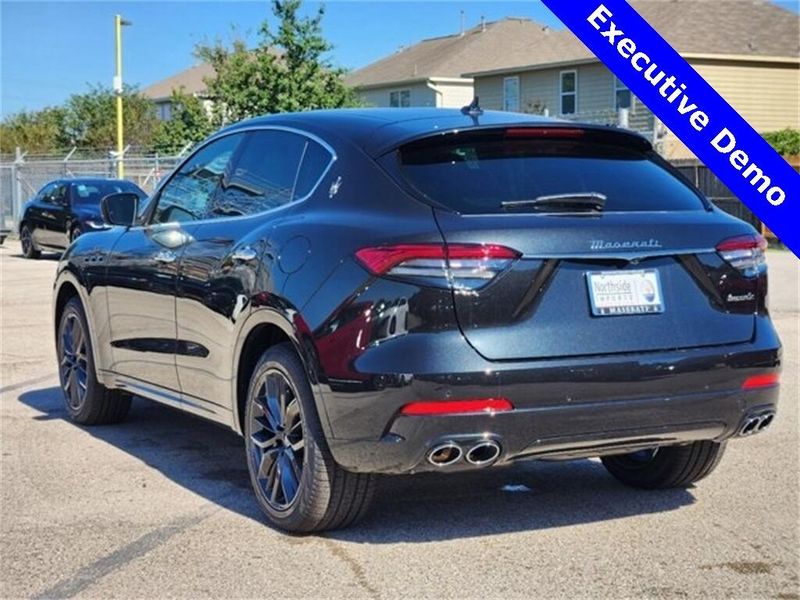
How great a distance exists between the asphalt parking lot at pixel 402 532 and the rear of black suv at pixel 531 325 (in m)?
0.44

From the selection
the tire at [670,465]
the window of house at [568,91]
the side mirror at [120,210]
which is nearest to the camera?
the tire at [670,465]

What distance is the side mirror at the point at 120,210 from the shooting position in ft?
22.3

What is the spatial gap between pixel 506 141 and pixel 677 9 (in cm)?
3431

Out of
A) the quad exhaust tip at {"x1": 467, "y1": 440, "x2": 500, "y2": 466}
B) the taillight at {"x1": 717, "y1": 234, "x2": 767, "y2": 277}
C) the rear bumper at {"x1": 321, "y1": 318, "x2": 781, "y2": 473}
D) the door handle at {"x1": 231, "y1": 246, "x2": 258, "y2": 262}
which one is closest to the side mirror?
the door handle at {"x1": 231, "y1": 246, "x2": 258, "y2": 262}

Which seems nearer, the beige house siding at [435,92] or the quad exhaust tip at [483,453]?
the quad exhaust tip at [483,453]

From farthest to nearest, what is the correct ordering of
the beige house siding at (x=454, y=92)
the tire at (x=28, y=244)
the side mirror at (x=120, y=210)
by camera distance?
the beige house siding at (x=454, y=92)
the tire at (x=28, y=244)
the side mirror at (x=120, y=210)

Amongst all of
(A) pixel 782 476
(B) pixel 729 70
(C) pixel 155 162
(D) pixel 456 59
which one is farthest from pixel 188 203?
(D) pixel 456 59

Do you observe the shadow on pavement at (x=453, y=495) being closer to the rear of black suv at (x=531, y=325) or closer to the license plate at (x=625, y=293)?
the rear of black suv at (x=531, y=325)

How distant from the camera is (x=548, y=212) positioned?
4.52m

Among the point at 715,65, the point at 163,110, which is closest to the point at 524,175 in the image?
the point at 715,65

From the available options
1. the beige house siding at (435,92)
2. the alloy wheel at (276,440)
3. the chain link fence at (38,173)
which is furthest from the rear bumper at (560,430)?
the beige house siding at (435,92)

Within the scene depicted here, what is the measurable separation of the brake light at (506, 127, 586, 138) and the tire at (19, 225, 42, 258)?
66.6ft

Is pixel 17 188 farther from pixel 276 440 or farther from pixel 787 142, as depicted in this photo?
pixel 276 440

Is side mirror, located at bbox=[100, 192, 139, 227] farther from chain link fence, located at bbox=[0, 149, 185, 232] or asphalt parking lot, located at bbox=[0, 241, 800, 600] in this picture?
chain link fence, located at bbox=[0, 149, 185, 232]
